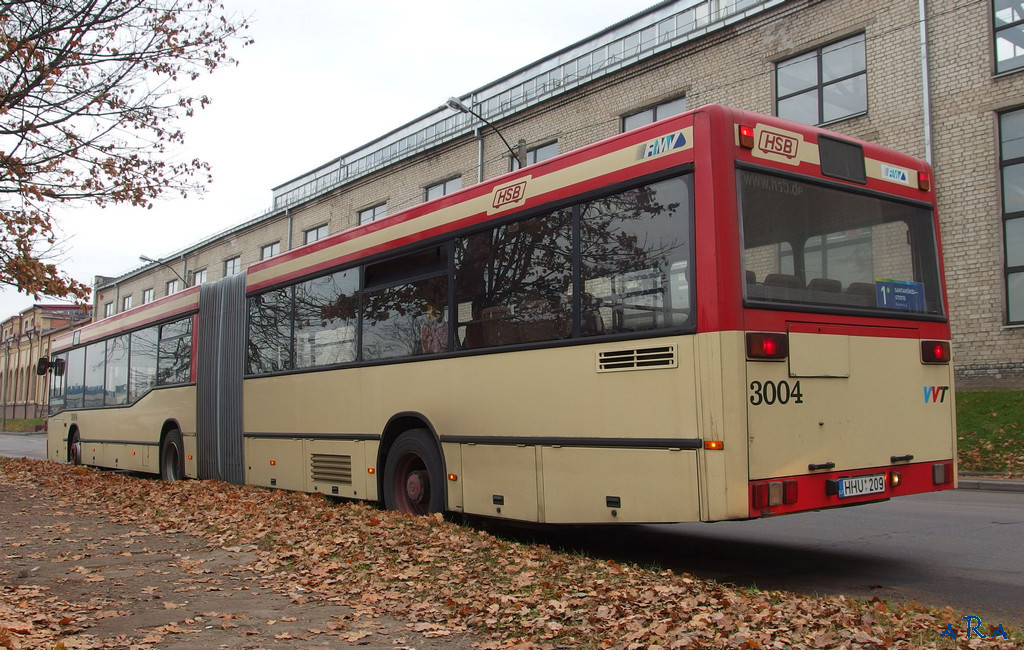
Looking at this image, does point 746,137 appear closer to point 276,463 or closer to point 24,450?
point 276,463

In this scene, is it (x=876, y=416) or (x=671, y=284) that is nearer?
(x=671, y=284)

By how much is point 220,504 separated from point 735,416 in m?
6.80

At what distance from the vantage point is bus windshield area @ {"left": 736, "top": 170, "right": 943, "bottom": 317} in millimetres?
6508

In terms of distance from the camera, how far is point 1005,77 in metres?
19.7

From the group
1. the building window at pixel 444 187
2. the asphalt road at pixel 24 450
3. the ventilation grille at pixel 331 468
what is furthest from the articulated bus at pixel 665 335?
the building window at pixel 444 187

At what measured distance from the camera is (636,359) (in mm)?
6746

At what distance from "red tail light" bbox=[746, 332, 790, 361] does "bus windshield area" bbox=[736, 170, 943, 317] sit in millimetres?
226

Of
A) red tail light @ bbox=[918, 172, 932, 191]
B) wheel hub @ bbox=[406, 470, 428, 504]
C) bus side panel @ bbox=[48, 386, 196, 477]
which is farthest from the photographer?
bus side panel @ bbox=[48, 386, 196, 477]

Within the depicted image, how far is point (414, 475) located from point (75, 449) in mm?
13259

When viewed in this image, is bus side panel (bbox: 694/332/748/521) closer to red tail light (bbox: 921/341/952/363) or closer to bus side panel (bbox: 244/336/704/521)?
bus side panel (bbox: 244/336/704/521)

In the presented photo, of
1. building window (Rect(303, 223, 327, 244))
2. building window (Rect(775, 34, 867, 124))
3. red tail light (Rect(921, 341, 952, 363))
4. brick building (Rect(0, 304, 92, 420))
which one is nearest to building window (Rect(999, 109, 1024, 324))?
building window (Rect(775, 34, 867, 124))

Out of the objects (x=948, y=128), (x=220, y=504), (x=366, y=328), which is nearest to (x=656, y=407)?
(x=366, y=328)

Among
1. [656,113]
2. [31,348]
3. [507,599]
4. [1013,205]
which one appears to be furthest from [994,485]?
[31,348]

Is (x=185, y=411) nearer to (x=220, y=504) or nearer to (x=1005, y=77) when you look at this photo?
(x=220, y=504)
